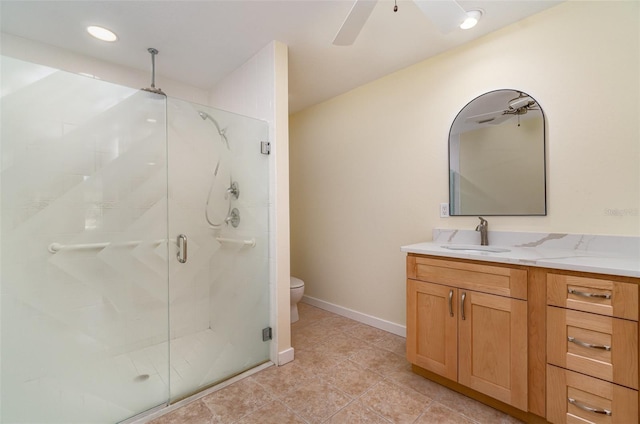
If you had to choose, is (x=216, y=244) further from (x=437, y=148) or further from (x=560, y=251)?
(x=560, y=251)

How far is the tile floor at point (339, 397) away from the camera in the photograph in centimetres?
153

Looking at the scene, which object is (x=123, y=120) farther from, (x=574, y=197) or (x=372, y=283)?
(x=574, y=197)

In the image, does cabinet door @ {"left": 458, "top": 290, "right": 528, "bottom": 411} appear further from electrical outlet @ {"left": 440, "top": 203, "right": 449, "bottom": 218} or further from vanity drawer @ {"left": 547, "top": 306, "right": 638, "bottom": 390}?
electrical outlet @ {"left": 440, "top": 203, "right": 449, "bottom": 218}

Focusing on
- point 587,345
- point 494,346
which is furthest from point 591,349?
point 494,346

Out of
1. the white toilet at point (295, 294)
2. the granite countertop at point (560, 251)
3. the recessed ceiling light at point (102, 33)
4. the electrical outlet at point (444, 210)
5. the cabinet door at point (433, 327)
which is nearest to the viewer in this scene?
the granite countertop at point (560, 251)

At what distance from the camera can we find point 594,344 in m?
1.24

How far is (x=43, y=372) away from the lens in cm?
142

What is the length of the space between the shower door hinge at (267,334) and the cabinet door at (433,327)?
99 centimetres

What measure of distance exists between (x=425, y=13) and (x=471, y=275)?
53.4 inches

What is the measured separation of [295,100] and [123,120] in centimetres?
193

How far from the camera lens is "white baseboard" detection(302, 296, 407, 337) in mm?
2551

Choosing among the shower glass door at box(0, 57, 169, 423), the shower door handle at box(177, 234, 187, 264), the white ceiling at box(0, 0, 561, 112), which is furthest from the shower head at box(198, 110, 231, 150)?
the shower door handle at box(177, 234, 187, 264)

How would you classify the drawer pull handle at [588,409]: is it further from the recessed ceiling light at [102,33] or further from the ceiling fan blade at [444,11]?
the recessed ceiling light at [102,33]

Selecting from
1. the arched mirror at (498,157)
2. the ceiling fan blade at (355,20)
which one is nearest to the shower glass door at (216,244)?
the ceiling fan blade at (355,20)
